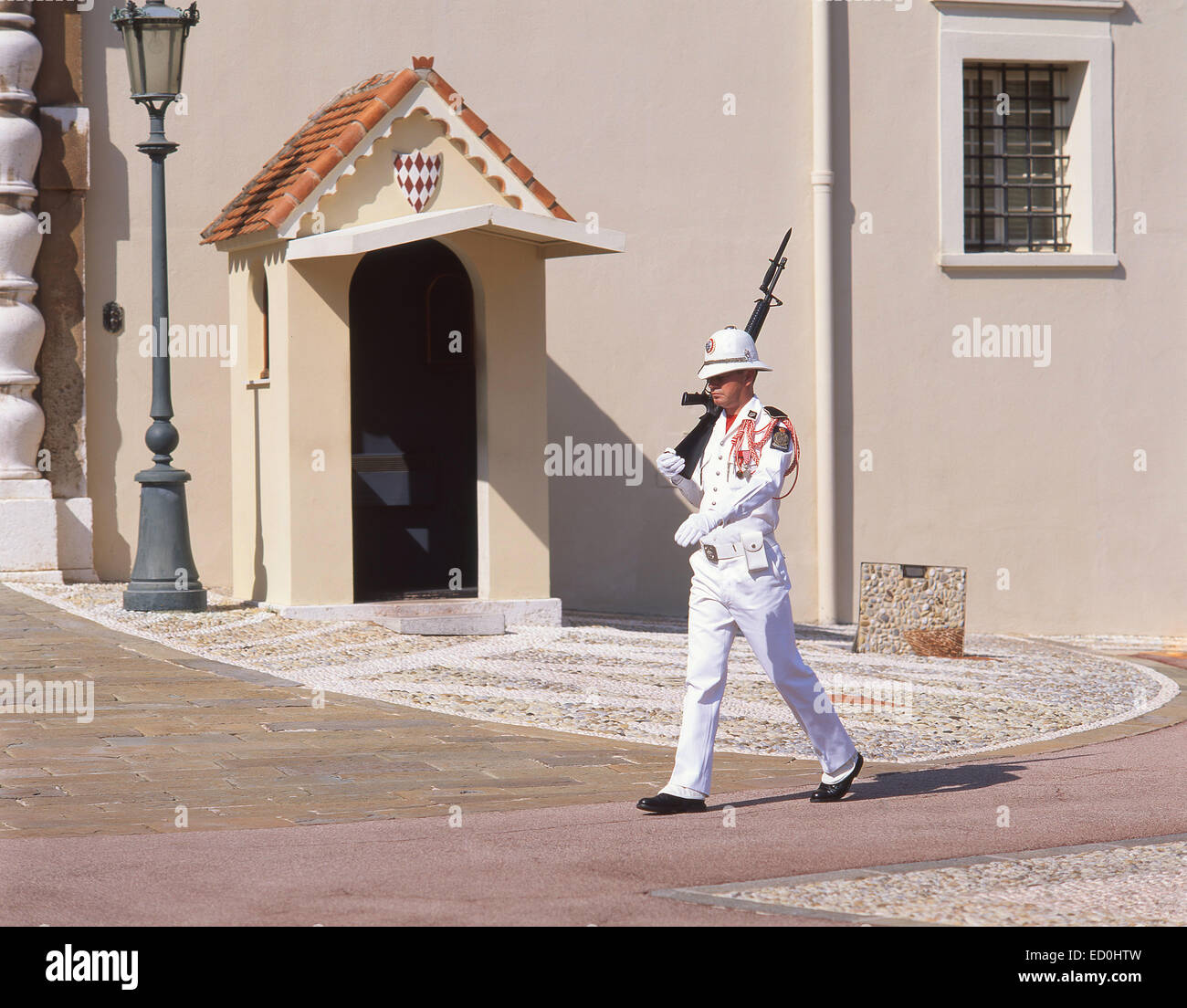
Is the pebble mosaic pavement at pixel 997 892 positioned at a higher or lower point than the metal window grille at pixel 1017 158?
lower

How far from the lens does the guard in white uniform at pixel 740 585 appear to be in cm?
657

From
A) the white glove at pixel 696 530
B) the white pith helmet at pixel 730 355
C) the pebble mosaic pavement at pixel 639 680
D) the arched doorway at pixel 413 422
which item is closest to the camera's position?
the white glove at pixel 696 530

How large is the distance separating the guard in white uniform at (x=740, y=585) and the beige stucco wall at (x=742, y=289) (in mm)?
8006

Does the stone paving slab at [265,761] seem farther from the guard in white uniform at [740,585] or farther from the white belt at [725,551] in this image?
the white belt at [725,551]

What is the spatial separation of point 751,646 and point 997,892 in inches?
66.9

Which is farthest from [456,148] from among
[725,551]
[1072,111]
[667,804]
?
[1072,111]

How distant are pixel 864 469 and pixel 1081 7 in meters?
4.88

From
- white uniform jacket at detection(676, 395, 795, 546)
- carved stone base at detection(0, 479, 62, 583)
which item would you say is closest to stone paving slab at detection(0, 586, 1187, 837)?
white uniform jacket at detection(676, 395, 795, 546)

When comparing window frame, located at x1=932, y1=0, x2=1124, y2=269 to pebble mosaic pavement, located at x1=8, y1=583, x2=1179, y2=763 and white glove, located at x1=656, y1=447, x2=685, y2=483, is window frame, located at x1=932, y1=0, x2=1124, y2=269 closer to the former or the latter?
pebble mosaic pavement, located at x1=8, y1=583, x2=1179, y2=763

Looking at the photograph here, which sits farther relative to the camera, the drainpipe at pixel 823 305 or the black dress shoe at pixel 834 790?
the drainpipe at pixel 823 305

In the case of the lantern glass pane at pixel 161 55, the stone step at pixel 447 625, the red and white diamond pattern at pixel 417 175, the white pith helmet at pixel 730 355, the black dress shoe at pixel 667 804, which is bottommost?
the black dress shoe at pixel 667 804

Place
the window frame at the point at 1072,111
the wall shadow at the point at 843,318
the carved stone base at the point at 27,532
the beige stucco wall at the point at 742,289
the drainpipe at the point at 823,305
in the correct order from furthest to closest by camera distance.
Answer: the window frame at the point at 1072,111, the wall shadow at the point at 843,318, the drainpipe at the point at 823,305, the beige stucco wall at the point at 742,289, the carved stone base at the point at 27,532

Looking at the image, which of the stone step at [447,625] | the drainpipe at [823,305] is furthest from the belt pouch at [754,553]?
the drainpipe at [823,305]

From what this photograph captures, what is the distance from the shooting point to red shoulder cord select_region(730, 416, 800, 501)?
6742mm
